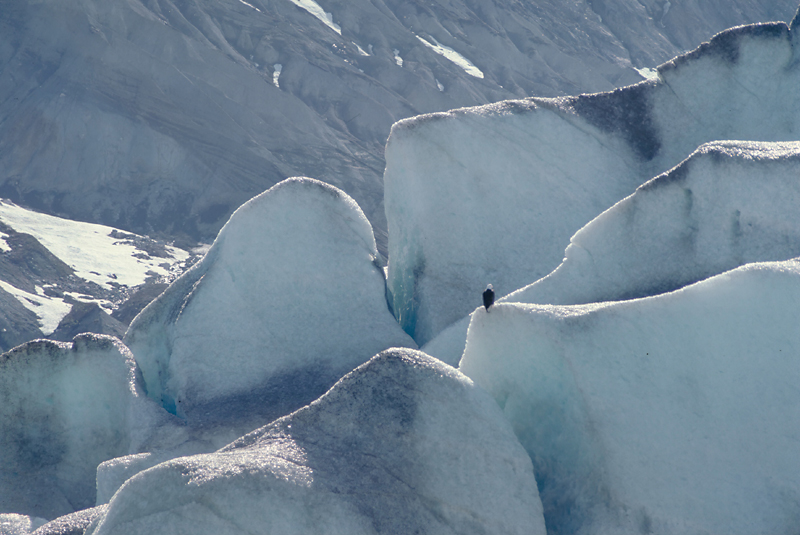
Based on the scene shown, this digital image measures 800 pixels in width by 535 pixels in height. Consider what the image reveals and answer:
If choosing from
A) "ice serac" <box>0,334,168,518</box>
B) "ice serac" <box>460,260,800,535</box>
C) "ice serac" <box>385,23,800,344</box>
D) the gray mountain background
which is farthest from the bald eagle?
the gray mountain background

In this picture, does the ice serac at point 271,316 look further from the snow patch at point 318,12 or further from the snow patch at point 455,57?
the snow patch at point 318,12

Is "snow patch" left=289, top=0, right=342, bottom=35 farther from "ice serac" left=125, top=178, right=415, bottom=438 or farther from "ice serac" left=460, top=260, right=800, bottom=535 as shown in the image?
"ice serac" left=460, top=260, right=800, bottom=535

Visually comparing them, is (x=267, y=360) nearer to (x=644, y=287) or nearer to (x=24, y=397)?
(x=24, y=397)

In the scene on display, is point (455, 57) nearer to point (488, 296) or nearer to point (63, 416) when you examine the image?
point (63, 416)

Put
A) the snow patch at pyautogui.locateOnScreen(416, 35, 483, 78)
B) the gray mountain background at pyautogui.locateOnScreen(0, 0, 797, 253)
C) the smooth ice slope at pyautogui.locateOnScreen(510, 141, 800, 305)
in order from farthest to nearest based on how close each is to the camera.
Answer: the snow patch at pyautogui.locateOnScreen(416, 35, 483, 78) → the gray mountain background at pyautogui.locateOnScreen(0, 0, 797, 253) → the smooth ice slope at pyautogui.locateOnScreen(510, 141, 800, 305)

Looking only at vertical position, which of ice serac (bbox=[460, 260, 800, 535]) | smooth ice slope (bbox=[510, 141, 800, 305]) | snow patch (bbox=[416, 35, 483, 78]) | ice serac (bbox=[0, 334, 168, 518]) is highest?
snow patch (bbox=[416, 35, 483, 78])

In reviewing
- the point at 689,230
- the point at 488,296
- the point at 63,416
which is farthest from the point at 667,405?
the point at 63,416

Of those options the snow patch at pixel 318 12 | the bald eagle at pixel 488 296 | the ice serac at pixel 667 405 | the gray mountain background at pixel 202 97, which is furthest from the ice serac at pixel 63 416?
the snow patch at pixel 318 12
